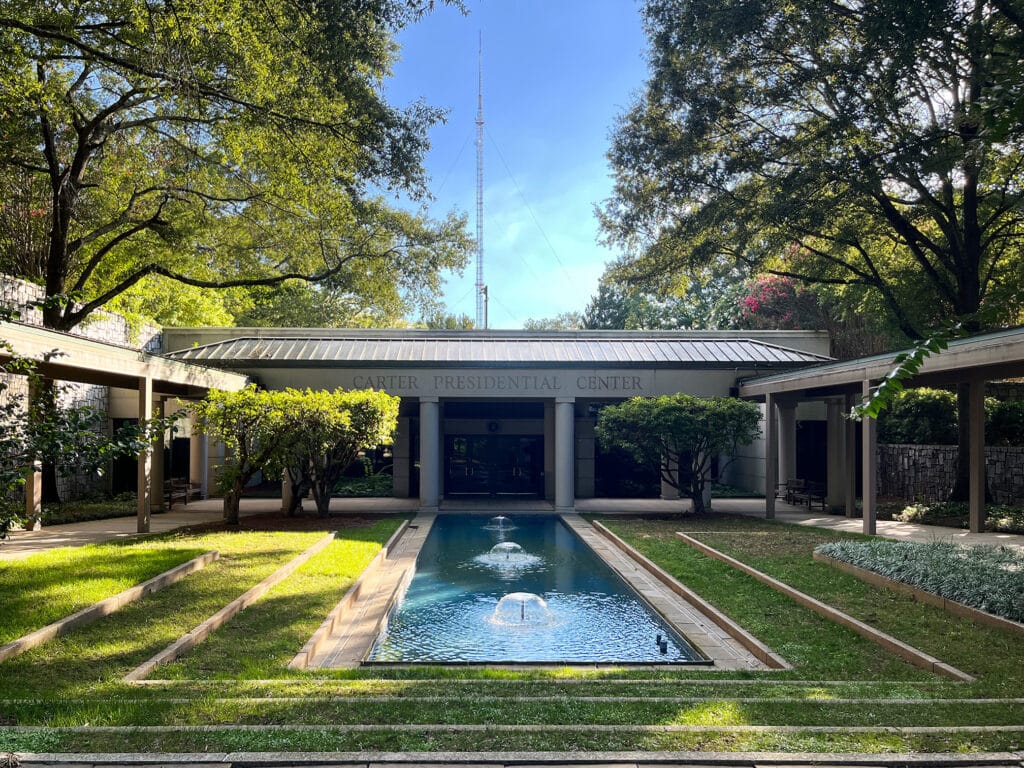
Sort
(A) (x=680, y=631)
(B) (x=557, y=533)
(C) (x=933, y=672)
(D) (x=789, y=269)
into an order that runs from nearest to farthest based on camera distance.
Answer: (C) (x=933, y=672) < (A) (x=680, y=631) < (B) (x=557, y=533) < (D) (x=789, y=269)

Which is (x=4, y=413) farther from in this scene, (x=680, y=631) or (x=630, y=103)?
(x=630, y=103)

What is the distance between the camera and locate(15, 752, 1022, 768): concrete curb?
3.30 m

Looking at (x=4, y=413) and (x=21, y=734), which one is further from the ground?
(x=4, y=413)

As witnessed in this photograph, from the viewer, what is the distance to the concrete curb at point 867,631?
581 cm

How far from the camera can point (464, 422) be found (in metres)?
23.2

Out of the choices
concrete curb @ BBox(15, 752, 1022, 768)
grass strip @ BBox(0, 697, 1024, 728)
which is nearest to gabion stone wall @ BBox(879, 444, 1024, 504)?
grass strip @ BBox(0, 697, 1024, 728)

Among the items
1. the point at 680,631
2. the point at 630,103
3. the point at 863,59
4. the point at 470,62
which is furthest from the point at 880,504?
the point at 470,62

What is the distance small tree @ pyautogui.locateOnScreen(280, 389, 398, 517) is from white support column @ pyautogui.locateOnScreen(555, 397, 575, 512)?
499 cm

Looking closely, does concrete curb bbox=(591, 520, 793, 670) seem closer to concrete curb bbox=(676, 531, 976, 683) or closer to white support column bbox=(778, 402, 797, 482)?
concrete curb bbox=(676, 531, 976, 683)

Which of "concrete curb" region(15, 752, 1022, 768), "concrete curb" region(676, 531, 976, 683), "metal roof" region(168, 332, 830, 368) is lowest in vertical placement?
Result: "concrete curb" region(676, 531, 976, 683)

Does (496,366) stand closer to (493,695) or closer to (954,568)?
(954,568)

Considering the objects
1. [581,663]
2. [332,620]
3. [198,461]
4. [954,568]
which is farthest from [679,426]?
[198,461]

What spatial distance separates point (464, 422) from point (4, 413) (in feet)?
61.4

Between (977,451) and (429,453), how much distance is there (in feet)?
41.2
